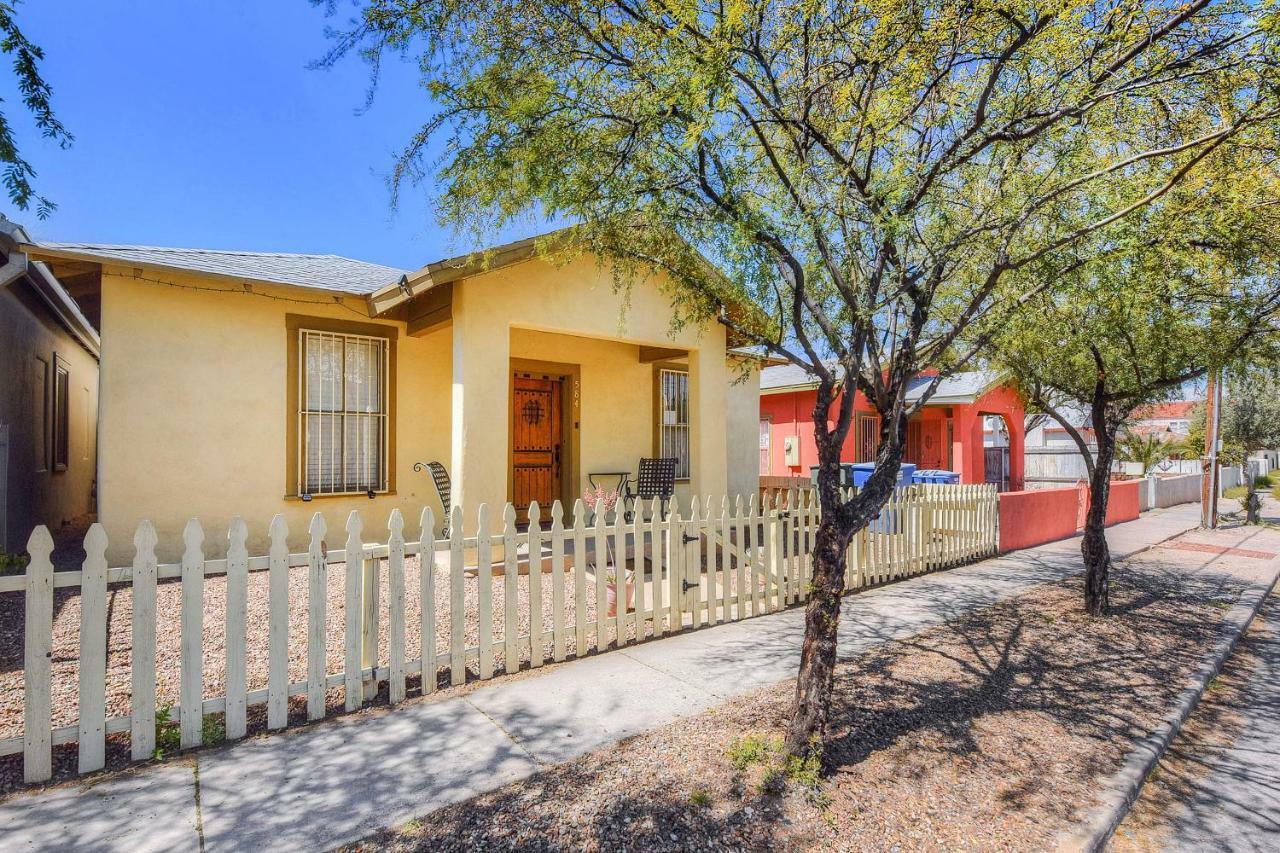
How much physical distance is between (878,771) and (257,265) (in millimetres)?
8876

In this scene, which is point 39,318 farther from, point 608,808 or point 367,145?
point 608,808

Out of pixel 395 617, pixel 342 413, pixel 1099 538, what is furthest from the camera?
pixel 342 413

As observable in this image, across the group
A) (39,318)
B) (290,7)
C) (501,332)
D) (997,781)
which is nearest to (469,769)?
(997,781)

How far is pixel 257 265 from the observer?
8.30m

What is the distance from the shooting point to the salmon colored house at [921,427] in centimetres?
1602

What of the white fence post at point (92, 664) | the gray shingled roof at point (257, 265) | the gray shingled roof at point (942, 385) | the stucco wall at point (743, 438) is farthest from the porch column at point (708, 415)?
the white fence post at point (92, 664)

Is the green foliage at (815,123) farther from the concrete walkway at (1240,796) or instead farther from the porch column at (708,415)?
the porch column at (708,415)

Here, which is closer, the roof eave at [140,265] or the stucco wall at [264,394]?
the roof eave at [140,265]

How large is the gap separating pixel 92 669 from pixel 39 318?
978cm

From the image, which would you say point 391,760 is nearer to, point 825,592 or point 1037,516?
point 825,592

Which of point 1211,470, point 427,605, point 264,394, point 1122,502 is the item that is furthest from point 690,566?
point 1211,470

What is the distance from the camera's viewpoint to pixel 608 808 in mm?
2793

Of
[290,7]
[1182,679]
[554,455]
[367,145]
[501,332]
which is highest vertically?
[290,7]

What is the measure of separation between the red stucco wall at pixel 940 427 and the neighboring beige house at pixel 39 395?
14.0m
